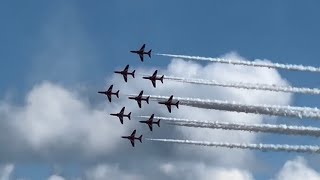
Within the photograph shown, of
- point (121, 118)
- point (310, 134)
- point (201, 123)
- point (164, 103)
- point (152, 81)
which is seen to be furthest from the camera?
point (121, 118)

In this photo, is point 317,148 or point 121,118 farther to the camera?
point 121,118

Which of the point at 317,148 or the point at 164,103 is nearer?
the point at 317,148

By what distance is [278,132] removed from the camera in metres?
142

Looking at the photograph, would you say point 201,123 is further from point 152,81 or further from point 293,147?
point 152,81

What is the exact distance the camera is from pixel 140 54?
18762 cm

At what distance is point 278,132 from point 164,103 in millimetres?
36486

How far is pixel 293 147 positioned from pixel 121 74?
217ft

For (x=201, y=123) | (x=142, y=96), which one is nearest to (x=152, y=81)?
(x=142, y=96)

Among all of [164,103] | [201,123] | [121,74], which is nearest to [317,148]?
[201,123]

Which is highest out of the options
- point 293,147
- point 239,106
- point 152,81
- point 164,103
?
point 152,81

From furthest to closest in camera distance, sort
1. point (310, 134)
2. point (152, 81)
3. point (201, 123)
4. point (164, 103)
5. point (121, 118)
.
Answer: point (121, 118), point (152, 81), point (164, 103), point (201, 123), point (310, 134)

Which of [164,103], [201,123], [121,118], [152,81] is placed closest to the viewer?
[201,123]

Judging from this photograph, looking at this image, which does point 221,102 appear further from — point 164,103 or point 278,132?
point 164,103

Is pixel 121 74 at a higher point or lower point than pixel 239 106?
higher
